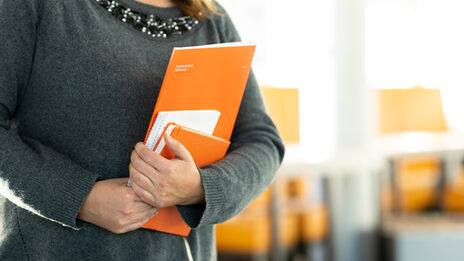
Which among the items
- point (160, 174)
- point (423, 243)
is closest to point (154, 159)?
point (160, 174)

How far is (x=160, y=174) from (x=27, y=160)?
0.21m

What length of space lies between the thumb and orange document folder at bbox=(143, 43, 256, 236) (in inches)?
1.0

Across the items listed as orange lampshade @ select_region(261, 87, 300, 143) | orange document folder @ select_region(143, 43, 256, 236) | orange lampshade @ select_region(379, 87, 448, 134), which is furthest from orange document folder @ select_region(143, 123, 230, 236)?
orange lampshade @ select_region(379, 87, 448, 134)

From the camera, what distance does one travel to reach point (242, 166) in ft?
3.04

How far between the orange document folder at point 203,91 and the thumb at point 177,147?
24 millimetres

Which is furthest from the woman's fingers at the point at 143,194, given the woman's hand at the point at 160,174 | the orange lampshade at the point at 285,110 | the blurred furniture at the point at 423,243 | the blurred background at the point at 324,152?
the blurred furniture at the point at 423,243

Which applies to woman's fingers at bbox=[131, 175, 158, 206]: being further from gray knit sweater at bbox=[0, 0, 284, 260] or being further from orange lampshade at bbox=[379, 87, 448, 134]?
orange lampshade at bbox=[379, 87, 448, 134]

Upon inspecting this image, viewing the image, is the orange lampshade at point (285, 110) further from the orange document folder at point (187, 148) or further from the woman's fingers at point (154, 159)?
the woman's fingers at point (154, 159)

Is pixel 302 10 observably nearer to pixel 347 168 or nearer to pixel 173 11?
pixel 347 168

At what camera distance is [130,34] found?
91 centimetres

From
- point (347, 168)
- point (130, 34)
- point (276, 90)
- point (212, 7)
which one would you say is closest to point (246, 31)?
point (276, 90)

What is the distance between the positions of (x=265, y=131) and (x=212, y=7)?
0.97 ft

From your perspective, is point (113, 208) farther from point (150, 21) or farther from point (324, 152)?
point (324, 152)

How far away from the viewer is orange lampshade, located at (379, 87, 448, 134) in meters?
4.41
